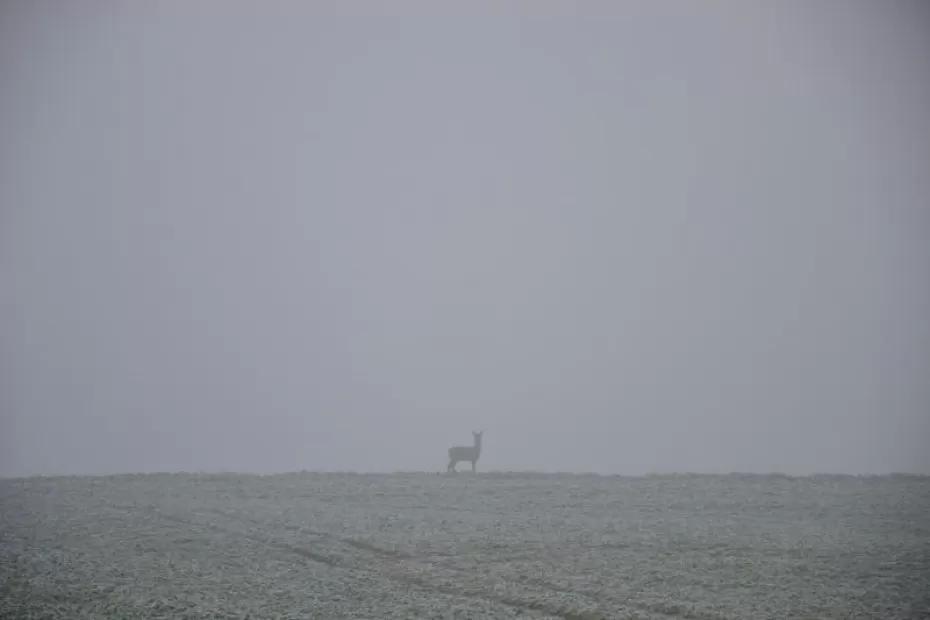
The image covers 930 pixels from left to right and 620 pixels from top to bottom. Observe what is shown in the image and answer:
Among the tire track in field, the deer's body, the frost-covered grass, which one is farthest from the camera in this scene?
the deer's body

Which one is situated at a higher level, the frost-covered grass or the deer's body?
the deer's body

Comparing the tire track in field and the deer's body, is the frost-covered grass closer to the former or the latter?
the tire track in field

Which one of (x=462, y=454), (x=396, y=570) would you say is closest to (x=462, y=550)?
(x=396, y=570)

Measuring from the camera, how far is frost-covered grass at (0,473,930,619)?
11.1 meters

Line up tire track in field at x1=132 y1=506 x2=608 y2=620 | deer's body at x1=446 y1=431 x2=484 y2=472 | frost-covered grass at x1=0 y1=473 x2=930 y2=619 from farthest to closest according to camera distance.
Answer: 1. deer's body at x1=446 y1=431 x2=484 y2=472
2. frost-covered grass at x1=0 y1=473 x2=930 y2=619
3. tire track in field at x1=132 y1=506 x2=608 y2=620

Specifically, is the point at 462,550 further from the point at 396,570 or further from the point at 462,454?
the point at 462,454

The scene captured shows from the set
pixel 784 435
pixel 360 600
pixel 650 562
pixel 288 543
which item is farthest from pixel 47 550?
pixel 784 435

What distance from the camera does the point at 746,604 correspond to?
437 inches

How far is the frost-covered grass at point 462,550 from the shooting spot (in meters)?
11.1

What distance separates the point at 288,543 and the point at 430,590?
387 centimetres

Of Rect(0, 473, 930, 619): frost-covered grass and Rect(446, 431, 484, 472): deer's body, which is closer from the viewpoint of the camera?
Rect(0, 473, 930, 619): frost-covered grass

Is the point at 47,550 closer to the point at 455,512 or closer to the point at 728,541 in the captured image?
the point at 455,512

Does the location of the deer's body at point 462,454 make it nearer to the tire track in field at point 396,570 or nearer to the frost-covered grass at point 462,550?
the frost-covered grass at point 462,550

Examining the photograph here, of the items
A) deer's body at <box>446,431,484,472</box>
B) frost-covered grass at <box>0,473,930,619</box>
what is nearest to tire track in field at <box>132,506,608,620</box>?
frost-covered grass at <box>0,473,930,619</box>
